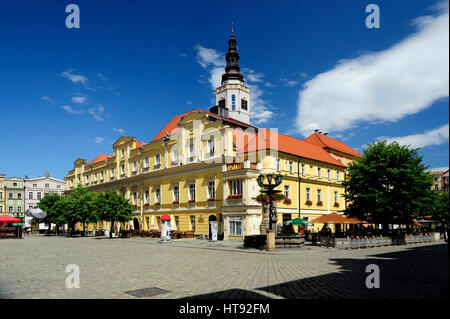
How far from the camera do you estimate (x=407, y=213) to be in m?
31.7

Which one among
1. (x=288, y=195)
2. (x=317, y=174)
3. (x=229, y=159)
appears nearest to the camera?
(x=229, y=159)

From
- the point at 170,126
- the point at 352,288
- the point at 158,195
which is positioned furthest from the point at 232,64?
the point at 352,288

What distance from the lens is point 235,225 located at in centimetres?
3500

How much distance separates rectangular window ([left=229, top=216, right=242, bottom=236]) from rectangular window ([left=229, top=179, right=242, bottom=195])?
8.16 feet

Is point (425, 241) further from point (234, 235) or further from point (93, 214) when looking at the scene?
point (93, 214)

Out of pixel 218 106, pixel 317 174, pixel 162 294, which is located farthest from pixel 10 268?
pixel 218 106

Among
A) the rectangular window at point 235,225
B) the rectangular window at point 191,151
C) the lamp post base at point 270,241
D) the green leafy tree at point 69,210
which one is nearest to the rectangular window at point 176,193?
the rectangular window at point 191,151

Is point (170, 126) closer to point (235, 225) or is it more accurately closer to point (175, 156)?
point (175, 156)

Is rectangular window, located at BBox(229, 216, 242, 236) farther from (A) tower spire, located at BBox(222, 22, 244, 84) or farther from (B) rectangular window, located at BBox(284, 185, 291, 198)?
(A) tower spire, located at BBox(222, 22, 244, 84)

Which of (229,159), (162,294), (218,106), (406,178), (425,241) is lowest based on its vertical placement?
(425,241)

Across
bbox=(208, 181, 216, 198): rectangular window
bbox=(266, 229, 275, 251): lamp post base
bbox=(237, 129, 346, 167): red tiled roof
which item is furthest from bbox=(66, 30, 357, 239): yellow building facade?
bbox=(266, 229, 275, 251): lamp post base

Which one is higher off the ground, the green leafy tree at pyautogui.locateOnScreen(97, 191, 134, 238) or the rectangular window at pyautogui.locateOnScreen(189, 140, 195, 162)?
the rectangular window at pyautogui.locateOnScreen(189, 140, 195, 162)

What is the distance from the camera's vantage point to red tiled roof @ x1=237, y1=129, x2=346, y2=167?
38.3 meters
